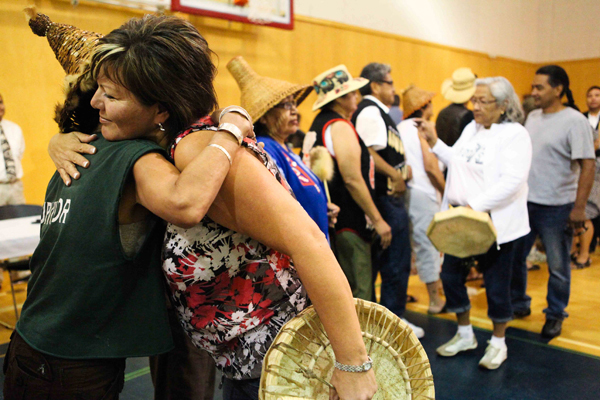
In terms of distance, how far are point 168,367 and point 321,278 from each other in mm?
824

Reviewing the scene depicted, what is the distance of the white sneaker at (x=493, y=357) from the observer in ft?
9.93

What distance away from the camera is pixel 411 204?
13.7ft

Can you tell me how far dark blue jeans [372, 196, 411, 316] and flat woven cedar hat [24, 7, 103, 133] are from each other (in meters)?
2.56

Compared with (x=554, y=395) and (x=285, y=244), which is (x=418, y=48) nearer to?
(x=554, y=395)

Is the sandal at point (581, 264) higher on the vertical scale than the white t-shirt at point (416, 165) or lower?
lower

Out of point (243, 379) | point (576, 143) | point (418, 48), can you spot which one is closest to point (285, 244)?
point (243, 379)

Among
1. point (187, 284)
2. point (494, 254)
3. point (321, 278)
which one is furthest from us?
point (494, 254)

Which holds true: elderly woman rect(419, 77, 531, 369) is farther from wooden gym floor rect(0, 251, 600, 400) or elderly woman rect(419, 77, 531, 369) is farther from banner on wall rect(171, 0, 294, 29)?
banner on wall rect(171, 0, 294, 29)

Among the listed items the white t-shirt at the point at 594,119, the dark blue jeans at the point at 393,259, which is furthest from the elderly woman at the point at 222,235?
the white t-shirt at the point at 594,119

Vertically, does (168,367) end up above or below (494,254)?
above

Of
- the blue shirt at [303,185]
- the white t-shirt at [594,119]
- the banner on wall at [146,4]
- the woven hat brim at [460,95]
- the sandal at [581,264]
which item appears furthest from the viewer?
the white t-shirt at [594,119]

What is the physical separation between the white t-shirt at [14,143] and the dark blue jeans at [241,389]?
4.33 meters

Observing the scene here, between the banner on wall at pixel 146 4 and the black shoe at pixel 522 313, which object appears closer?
the black shoe at pixel 522 313

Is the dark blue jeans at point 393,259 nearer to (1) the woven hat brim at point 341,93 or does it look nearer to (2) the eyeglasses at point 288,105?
(1) the woven hat brim at point 341,93
